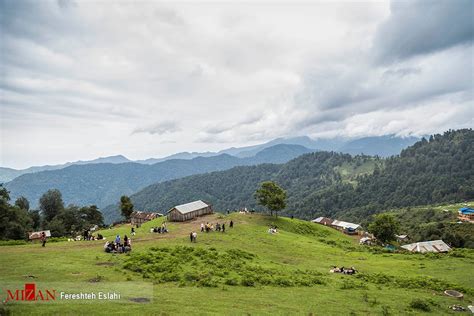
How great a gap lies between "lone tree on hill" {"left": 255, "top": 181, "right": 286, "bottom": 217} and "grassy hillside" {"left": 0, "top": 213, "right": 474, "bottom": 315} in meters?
30.5

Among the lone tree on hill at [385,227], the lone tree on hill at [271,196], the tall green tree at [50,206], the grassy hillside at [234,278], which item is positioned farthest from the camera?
the tall green tree at [50,206]

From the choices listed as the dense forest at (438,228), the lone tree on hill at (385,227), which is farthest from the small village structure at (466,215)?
the lone tree on hill at (385,227)

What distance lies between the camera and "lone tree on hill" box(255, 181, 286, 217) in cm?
→ 7775

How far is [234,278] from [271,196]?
1970 inches

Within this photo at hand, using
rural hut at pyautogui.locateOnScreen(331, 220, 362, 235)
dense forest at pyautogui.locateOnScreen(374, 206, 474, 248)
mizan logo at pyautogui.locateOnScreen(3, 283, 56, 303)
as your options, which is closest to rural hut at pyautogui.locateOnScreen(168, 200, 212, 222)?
mizan logo at pyautogui.locateOnScreen(3, 283, 56, 303)

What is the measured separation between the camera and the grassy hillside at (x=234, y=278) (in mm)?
21938

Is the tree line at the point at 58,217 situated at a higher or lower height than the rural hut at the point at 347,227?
higher

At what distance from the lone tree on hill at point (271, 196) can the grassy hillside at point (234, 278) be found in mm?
30491

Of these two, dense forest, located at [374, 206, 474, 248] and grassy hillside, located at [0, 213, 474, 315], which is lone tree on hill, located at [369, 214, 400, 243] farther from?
grassy hillside, located at [0, 213, 474, 315]

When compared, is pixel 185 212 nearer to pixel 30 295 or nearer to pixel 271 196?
pixel 271 196

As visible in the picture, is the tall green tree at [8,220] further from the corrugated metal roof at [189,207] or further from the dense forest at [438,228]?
the dense forest at [438,228]

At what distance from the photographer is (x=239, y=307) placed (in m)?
21.8

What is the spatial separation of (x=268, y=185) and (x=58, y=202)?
77703mm

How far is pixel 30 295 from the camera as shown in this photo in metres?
20.0
